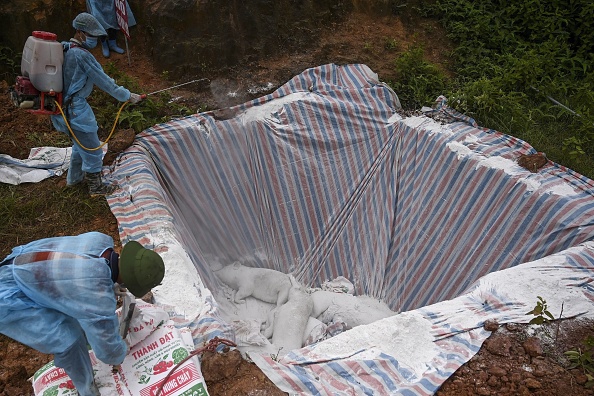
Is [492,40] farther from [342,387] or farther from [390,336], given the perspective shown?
[342,387]

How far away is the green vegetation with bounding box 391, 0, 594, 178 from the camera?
476cm

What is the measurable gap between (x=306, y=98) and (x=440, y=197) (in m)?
1.54

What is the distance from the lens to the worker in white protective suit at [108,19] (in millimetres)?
5047

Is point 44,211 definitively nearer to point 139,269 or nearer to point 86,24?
point 86,24

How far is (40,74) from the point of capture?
11.1 feet

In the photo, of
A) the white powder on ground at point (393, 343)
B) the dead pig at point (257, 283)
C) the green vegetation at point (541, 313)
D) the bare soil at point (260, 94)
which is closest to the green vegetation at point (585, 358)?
the bare soil at point (260, 94)

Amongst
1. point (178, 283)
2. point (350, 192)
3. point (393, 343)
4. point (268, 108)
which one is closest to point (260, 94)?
point (268, 108)

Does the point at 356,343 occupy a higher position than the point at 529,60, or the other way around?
the point at 529,60

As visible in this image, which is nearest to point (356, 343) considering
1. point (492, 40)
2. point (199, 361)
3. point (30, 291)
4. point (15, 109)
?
point (199, 361)

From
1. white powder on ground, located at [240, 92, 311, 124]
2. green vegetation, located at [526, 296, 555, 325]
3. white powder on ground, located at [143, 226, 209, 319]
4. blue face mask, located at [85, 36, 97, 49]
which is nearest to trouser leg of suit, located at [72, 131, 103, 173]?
blue face mask, located at [85, 36, 97, 49]

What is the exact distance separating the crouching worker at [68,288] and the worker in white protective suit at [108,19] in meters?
3.46

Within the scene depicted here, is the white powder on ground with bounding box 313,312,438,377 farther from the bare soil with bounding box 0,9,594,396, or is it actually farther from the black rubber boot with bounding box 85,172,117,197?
the black rubber boot with bounding box 85,172,117,197

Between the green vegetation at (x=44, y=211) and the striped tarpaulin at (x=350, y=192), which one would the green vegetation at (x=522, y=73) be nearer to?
the striped tarpaulin at (x=350, y=192)

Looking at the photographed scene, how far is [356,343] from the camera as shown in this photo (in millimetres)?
2879
